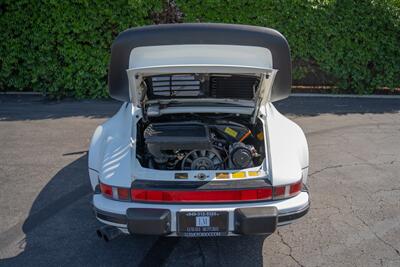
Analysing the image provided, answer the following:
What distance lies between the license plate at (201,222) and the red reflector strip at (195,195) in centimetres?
12

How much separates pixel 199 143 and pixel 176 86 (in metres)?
0.72

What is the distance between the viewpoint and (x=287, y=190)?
306 centimetres

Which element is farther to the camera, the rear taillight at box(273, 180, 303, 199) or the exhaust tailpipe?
the exhaust tailpipe

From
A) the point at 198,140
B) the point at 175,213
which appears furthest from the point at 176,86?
the point at 175,213

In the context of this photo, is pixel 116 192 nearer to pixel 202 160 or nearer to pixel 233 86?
pixel 202 160

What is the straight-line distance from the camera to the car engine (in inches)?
130

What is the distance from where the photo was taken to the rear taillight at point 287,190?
303 centimetres

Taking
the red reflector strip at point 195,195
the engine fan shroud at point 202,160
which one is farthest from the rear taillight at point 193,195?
the engine fan shroud at point 202,160

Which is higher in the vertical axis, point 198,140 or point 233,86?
point 233,86

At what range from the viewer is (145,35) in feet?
10.5

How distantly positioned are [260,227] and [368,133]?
462cm

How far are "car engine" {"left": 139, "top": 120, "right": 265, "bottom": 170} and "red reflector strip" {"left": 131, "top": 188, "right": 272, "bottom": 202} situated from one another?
387 millimetres

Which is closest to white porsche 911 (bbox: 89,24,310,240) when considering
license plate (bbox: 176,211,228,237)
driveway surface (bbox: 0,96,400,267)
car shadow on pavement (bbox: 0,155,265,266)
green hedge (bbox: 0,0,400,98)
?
license plate (bbox: 176,211,228,237)

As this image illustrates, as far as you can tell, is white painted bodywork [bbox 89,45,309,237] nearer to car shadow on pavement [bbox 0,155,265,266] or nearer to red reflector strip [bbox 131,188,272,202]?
red reflector strip [bbox 131,188,272,202]
